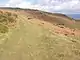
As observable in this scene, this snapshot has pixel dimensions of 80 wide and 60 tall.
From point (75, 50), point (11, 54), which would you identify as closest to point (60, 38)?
point (75, 50)

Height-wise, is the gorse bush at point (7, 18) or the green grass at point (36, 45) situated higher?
the gorse bush at point (7, 18)

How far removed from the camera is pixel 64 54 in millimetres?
13016

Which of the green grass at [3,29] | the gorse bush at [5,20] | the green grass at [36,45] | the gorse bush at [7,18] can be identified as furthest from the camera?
the gorse bush at [7,18]

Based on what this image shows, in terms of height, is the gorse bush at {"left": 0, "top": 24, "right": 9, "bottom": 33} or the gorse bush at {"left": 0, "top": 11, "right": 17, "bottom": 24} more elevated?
the gorse bush at {"left": 0, "top": 11, "right": 17, "bottom": 24}

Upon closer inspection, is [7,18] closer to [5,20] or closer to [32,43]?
[5,20]

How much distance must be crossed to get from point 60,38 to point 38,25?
269cm

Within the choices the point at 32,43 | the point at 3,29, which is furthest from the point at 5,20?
the point at 32,43

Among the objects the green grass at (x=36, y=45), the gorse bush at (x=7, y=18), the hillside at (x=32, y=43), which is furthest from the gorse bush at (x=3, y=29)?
the gorse bush at (x=7, y=18)

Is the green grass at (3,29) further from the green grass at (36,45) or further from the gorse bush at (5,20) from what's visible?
the green grass at (36,45)

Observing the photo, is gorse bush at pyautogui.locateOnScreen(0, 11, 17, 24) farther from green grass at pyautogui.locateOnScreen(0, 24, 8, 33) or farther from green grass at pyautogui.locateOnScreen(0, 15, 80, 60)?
green grass at pyautogui.locateOnScreen(0, 15, 80, 60)

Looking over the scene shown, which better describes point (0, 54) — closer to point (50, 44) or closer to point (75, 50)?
point (50, 44)

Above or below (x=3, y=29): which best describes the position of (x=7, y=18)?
above

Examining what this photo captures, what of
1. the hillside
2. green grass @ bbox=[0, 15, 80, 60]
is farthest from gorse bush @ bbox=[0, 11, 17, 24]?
green grass @ bbox=[0, 15, 80, 60]

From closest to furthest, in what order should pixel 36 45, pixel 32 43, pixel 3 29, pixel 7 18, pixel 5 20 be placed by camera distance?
pixel 36 45 → pixel 32 43 → pixel 3 29 → pixel 5 20 → pixel 7 18
